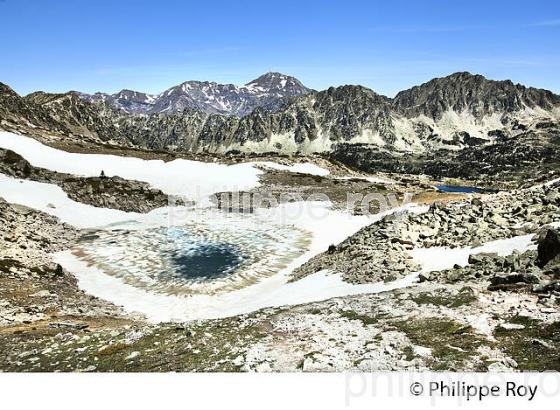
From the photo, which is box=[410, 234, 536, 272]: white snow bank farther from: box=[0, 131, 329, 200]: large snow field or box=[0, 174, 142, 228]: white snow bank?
box=[0, 131, 329, 200]: large snow field

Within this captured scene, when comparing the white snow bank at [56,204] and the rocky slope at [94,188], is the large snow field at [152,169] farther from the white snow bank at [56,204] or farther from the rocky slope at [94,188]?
the white snow bank at [56,204]

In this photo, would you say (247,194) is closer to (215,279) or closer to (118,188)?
(118,188)

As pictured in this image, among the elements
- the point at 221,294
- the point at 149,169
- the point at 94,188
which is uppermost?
the point at 149,169

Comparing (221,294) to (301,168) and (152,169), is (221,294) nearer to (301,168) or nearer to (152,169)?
(152,169)

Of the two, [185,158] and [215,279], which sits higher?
[185,158]

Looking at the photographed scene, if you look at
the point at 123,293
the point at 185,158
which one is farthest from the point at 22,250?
the point at 185,158

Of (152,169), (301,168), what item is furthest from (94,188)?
(301,168)
